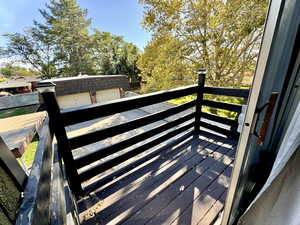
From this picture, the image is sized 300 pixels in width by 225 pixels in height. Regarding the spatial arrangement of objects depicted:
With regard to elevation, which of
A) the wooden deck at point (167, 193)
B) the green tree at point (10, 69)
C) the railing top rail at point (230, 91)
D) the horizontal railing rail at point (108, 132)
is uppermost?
the green tree at point (10, 69)

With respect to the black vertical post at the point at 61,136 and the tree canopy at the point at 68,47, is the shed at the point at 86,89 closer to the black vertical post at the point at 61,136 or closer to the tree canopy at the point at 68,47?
the tree canopy at the point at 68,47

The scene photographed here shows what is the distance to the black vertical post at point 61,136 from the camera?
1.15 meters

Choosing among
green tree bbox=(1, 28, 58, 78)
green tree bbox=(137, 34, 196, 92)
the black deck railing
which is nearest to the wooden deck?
the black deck railing

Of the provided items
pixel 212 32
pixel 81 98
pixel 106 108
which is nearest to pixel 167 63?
pixel 212 32

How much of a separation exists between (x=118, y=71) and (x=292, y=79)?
17.0m

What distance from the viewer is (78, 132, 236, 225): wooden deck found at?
1301 millimetres

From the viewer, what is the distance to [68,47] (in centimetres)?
1557

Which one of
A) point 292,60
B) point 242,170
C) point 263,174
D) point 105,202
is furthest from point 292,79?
point 105,202

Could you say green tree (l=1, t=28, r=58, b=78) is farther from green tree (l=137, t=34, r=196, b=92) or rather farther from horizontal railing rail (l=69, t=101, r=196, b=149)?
horizontal railing rail (l=69, t=101, r=196, b=149)

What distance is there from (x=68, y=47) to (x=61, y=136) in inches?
727

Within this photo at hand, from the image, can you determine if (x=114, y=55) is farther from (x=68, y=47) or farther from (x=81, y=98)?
(x=81, y=98)

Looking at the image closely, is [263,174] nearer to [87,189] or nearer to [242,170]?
[242,170]

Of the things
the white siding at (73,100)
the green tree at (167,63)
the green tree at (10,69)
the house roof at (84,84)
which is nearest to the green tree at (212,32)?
the green tree at (167,63)

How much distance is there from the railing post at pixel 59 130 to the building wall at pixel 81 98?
1094 centimetres
